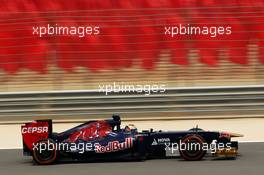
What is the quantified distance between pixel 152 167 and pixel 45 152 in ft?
6.51

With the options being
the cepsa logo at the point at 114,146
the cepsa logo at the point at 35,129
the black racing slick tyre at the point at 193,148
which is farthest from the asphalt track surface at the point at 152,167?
the cepsa logo at the point at 35,129

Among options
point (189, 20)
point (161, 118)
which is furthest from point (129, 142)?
point (189, 20)

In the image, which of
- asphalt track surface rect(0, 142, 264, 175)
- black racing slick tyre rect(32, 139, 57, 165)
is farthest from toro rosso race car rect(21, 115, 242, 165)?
asphalt track surface rect(0, 142, 264, 175)

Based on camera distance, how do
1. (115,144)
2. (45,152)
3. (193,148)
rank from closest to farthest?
(193,148), (115,144), (45,152)

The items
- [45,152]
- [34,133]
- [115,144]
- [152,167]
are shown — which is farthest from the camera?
[34,133]

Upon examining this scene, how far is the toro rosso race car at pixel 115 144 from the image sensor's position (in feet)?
35.7

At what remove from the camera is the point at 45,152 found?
11148 mm

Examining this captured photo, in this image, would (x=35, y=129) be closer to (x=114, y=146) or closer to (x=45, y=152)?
(x=45, y=152)

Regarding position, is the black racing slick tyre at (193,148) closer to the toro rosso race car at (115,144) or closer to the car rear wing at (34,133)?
the toro rosso race car at (115,144)

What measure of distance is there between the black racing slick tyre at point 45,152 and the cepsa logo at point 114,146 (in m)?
0.75

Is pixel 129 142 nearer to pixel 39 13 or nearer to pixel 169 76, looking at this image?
pixel 169 76

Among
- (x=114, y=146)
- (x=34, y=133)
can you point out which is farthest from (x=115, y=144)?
(x=34, y=133)

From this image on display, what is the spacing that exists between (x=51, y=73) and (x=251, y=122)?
189 inches

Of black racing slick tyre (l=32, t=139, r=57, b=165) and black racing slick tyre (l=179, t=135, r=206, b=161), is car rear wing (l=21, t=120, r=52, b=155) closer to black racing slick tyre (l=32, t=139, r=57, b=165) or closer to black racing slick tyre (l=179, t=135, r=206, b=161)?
black racing slick tyre (l=32, t=139, r=57, b=165)
